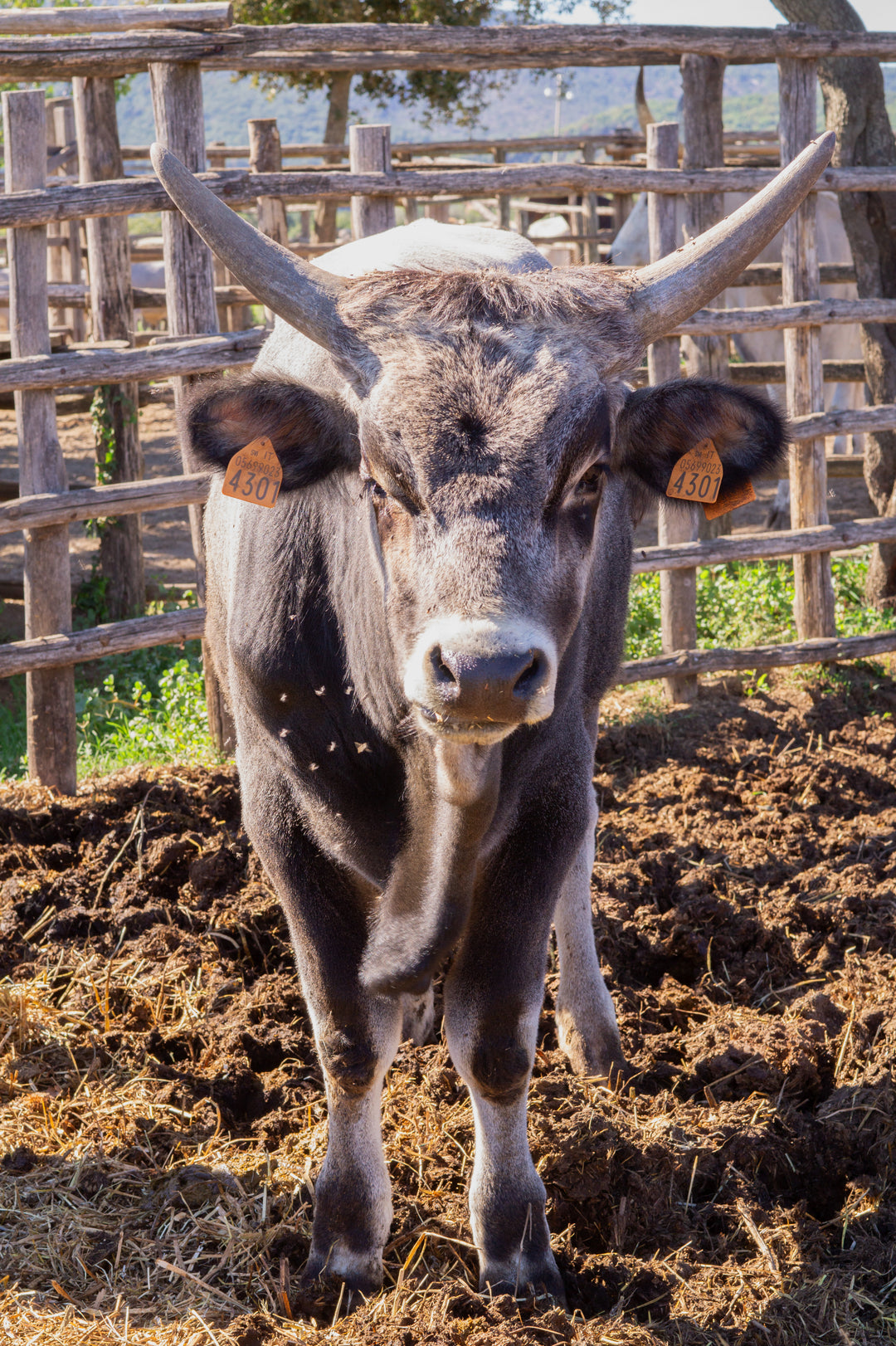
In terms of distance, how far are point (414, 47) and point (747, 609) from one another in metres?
3.29

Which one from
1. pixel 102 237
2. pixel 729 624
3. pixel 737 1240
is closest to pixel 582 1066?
pixel 737 1240

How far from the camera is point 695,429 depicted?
8.32 ft

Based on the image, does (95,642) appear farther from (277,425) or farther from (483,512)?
(483,512)

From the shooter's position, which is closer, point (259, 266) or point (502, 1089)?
point (259, 266)

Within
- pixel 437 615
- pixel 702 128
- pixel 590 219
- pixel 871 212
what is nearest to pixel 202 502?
pixel 702 128

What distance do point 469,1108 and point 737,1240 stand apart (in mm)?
701

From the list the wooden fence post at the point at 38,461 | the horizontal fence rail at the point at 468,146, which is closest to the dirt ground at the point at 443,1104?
the wooden fence post at the point at 38,461

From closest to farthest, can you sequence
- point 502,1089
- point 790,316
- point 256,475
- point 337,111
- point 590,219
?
point 256,475 < point 502,1089 < point 790,316 < point 590,219 < point 337,111

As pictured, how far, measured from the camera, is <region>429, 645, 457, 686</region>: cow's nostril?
184cm

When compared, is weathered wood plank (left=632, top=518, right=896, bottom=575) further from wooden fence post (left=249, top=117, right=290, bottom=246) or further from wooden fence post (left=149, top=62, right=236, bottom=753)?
wooden fence post (left=249, top=117, right=290, bottom=246)

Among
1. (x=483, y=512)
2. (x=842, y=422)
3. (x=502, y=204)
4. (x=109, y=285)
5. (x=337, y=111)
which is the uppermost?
(x=337, y=111)

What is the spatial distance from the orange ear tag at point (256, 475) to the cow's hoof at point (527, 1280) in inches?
65.0

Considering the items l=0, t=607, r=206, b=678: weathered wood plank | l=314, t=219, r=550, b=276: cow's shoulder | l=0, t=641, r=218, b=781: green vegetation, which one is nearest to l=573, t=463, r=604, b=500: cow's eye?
l=314, t=219, r=550, b=276: cow's shoulder

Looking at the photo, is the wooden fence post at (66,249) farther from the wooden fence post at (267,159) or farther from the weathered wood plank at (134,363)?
the weathered wood plank at (134,363)
